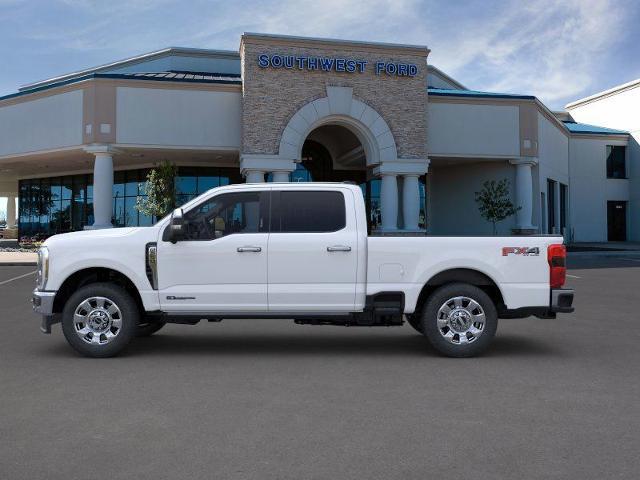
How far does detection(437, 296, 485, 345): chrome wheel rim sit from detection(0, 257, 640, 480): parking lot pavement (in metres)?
0.30

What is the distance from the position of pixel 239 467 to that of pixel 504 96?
3211 centimetres

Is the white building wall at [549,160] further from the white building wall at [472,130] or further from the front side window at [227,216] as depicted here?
the front side window at [227,216]

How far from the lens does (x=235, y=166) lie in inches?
1464

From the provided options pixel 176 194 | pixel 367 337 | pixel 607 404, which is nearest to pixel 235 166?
pixel 176 194

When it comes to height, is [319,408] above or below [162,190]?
below

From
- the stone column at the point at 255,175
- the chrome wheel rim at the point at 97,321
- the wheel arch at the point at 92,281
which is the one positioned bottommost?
the chrome wheel rim at the point at 97,321

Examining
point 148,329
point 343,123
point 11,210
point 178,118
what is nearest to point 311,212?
point 148,329

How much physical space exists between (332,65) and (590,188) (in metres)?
24.8

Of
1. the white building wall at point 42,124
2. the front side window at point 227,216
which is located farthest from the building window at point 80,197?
the front side window at point 227,216

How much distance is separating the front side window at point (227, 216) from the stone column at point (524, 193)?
2801 centimetres

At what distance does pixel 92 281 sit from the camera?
8.20 metres

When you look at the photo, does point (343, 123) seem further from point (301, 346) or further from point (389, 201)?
point (301, 346)

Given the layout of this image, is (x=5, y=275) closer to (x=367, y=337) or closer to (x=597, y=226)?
(x=367, y=337)

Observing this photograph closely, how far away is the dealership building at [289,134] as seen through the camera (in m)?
29.3
